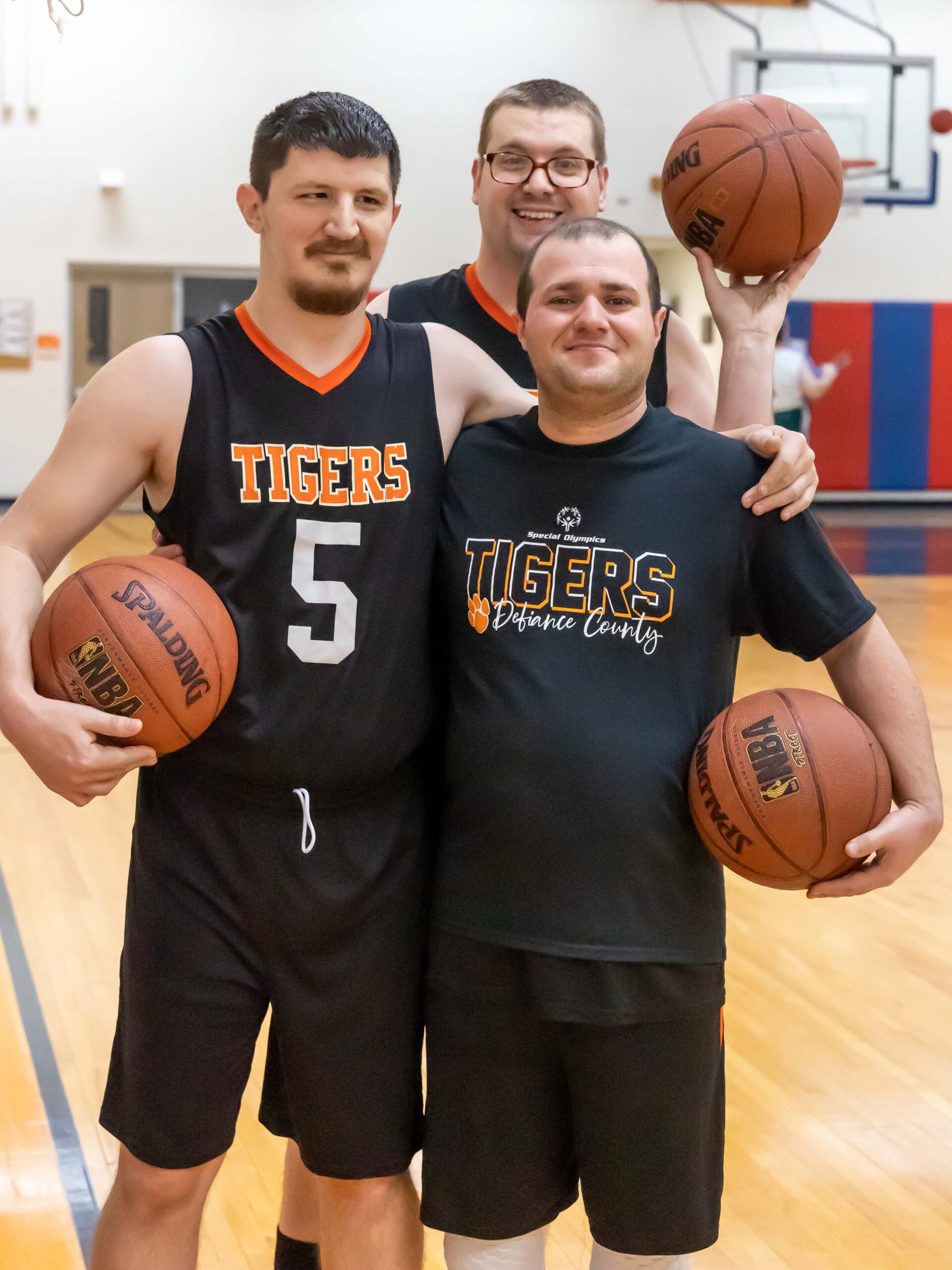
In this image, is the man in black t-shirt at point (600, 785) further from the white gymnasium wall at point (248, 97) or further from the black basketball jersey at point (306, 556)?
the white gymnasium wall at point (248, 97)

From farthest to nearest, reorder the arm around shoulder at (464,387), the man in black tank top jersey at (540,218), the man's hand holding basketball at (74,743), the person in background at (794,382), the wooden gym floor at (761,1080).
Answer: the person in background at (794,382) → the wooden gym floor at (761,1080) → the man in black tank top jersey at (540,218) → the arm around shoulder at (464,387) → the man's hand holding basketball at (74,743)

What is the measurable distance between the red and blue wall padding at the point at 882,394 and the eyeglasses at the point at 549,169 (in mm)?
12206

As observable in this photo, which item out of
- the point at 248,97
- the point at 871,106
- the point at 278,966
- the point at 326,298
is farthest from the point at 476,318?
the point at 248,97

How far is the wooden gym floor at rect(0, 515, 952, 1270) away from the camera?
2.72m

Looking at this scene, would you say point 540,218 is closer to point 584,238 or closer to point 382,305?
point 382,305

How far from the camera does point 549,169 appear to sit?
2467 mm

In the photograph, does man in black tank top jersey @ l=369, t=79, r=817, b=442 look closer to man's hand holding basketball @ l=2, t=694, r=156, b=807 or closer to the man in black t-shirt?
the man in black t-shirt

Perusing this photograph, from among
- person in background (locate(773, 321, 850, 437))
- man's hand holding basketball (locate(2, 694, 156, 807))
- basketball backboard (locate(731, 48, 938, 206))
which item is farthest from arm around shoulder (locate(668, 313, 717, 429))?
basketball backboard (locate(731, 48, 938, 206))

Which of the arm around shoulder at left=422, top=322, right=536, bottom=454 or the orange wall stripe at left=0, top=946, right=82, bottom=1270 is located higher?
the arm around shoulder at left=422, top=322, right=536, bottom=454

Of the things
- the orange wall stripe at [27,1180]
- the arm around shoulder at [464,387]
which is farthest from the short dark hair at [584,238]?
the orange wall stripe at [27,1180]

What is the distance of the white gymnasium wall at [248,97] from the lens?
41.4 feet

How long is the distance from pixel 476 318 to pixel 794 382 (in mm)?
9646

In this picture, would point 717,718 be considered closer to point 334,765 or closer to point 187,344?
point 334,765

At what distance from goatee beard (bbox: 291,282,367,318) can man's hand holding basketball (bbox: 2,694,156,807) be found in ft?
2.17
